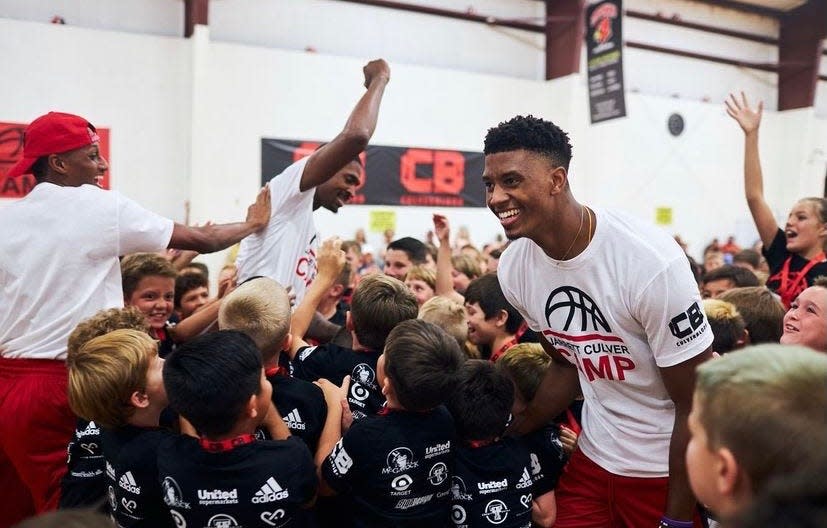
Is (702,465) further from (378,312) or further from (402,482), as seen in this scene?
(378,312)

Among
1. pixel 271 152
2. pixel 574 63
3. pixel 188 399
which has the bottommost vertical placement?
pixel 188 399

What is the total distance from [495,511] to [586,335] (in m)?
→ 0.63

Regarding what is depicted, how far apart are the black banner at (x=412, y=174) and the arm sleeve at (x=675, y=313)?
8.46 meters

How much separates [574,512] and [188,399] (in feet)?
4.33

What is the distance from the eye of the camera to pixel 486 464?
7.13 feet

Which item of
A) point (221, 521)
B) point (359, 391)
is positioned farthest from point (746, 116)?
point (221, 521)

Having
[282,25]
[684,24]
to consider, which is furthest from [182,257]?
[684,24]

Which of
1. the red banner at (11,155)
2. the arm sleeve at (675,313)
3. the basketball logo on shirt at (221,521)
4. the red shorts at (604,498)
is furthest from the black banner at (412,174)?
the arm sleeve at (675,313)

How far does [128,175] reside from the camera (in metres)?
8.93

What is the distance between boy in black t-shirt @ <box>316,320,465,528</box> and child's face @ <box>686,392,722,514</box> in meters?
0.92

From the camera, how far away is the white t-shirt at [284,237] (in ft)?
10.4

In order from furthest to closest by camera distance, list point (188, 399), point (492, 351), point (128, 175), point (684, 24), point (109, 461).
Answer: point (684, 24)
point (128, 175)
point (492, 351)
point (109, 461)
point (188, 399)

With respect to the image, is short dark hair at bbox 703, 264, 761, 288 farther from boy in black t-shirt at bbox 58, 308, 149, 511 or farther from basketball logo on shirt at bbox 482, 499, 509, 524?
boy in black t-shirt at bbox 58, 308, 149, 511

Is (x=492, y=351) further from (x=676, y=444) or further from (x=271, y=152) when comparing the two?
(x=271, y=152)
